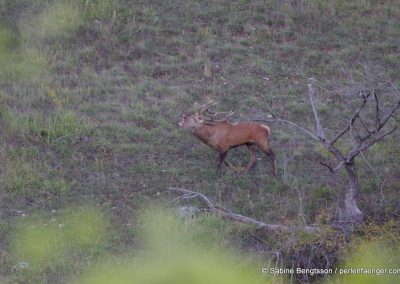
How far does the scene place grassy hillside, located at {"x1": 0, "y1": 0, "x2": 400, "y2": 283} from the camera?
10.4 meters

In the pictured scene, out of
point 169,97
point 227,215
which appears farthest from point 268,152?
point 169,97

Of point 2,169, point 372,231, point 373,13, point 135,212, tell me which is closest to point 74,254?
point 135,212

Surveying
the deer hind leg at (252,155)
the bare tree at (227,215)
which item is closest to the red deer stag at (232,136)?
the deer hind leg at (252,155)

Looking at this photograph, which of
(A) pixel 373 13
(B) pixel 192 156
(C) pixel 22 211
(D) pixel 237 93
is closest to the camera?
(C) pixel 22 211

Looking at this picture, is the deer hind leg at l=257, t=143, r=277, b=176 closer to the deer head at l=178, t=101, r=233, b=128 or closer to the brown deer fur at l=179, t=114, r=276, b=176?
the brown deer fur at l=179, t=114, r=276, b=176

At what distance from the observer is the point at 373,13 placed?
17.1m

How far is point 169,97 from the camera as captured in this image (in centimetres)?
1347

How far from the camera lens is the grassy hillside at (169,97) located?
10.4 m

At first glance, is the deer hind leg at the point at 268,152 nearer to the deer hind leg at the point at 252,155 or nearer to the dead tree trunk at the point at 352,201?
the deer hind leg at the point at 252,155

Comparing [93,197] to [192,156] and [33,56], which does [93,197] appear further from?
[33,56]

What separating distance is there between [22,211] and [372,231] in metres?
4.15

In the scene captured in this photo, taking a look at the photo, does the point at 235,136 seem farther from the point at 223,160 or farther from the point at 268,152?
the point at 268,152

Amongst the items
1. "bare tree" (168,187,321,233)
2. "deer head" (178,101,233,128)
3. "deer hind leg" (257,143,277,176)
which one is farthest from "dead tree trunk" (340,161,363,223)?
"deer head" (178,101,233,128)

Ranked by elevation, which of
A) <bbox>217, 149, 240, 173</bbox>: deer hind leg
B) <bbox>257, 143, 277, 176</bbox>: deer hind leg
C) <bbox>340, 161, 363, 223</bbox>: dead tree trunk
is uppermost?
<bbox>340, 161, 363, 223</bbox>: dead tree trunk
